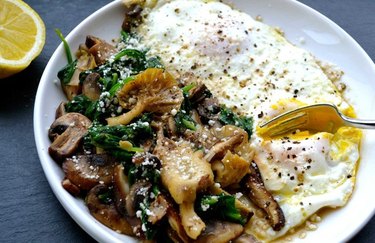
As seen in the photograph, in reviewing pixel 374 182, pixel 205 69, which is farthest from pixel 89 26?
pixel 374 182

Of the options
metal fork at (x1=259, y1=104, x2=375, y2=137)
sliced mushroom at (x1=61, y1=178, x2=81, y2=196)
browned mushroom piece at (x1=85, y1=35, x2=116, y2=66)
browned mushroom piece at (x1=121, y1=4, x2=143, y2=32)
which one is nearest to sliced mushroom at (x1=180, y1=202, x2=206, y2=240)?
sliced mushroom at (x1=61, y1=178, x2=81, y2=196)

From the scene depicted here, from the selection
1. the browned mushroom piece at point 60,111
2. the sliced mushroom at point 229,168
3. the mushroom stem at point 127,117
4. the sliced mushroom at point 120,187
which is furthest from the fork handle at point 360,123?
the browned mushroom piece at point 60,111

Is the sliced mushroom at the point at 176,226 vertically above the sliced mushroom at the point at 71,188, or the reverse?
the sliced mushroom at the point at 176,226

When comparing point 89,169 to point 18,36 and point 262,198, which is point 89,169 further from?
point 18,36

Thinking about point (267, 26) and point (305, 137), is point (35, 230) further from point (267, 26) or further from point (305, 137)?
point (267, 26)

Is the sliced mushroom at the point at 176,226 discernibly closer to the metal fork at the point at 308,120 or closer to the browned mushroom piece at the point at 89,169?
the browned mushroom piece at the point at 89,169

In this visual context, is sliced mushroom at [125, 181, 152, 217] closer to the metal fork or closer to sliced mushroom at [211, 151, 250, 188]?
sliced mushroom at [211, 151, 250, 188]
